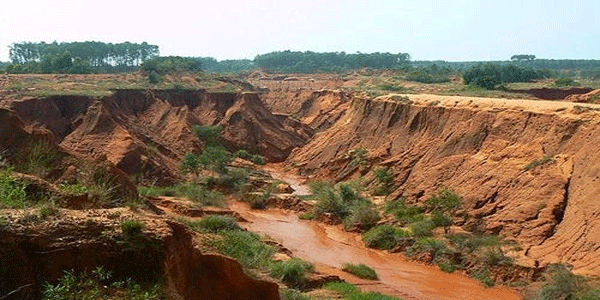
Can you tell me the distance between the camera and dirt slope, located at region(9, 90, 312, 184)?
34.2 m

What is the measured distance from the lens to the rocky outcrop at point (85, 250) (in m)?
7.06

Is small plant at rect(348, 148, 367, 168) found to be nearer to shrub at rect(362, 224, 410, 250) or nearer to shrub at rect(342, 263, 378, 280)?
shrub at rect(362, 224, 410, 250)

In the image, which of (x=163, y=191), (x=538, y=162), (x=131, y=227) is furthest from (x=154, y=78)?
(x=131, y=227)

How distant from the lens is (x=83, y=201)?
32.6 feet

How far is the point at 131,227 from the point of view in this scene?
25.6 ft

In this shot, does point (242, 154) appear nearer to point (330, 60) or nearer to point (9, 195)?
point (9, 195)

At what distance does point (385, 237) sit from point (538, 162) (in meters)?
7.61

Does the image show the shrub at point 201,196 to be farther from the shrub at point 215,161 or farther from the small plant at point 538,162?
the small plant at point 538,162

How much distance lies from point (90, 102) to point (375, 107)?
70.8ft

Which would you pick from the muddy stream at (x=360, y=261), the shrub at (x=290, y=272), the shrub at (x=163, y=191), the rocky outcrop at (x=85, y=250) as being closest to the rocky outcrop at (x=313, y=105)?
the shrub at (x=163, y=191)

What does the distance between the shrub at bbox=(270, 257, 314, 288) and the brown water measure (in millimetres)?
3037

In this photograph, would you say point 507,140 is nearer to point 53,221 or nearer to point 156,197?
point 156,197

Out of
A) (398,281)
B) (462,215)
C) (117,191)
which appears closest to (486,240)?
(462,215)

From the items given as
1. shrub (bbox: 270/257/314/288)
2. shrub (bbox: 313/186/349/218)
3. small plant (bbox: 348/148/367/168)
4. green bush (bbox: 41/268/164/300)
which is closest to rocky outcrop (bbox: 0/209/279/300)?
green bush (bbox: 41/268/164/300)
